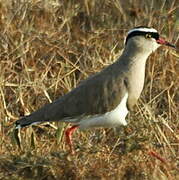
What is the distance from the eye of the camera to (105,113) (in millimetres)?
5652

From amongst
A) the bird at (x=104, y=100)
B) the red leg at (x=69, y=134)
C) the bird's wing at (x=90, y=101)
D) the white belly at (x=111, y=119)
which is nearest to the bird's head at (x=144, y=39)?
the bird at (x=104, y=100)

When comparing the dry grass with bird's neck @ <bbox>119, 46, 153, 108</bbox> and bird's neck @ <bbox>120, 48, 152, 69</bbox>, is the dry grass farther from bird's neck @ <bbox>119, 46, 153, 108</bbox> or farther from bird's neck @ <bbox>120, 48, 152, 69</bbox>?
bird's neck @ <bbox>120, 48, 152, 69</bbox>

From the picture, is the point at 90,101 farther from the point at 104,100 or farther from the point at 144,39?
the point at 144,39

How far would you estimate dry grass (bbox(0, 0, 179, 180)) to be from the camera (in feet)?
16.5

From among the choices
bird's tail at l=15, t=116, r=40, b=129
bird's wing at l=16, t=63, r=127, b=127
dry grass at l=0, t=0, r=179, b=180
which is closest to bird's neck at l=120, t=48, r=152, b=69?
bird's wing at l=16, t=63, r=127, b=127

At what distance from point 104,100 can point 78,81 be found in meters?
1.35

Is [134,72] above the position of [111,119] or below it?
above

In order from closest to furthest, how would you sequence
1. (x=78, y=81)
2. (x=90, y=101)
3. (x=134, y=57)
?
1. (x=90, y=101)
2. (x=134, y=57)
3. (x=78, y=81)

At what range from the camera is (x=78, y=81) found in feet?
23.0

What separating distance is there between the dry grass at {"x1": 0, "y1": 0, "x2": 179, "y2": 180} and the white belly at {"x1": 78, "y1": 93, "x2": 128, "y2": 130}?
16 centimetres

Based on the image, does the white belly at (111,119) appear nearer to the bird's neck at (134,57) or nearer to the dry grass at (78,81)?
the dry grass at (78,81)

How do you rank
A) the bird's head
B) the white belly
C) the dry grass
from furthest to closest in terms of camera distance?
the bird's head → the white belly → the dry grass

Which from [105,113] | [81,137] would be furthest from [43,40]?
[105,113]

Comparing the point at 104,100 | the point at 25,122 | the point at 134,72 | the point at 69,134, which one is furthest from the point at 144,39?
the point at 25,122
